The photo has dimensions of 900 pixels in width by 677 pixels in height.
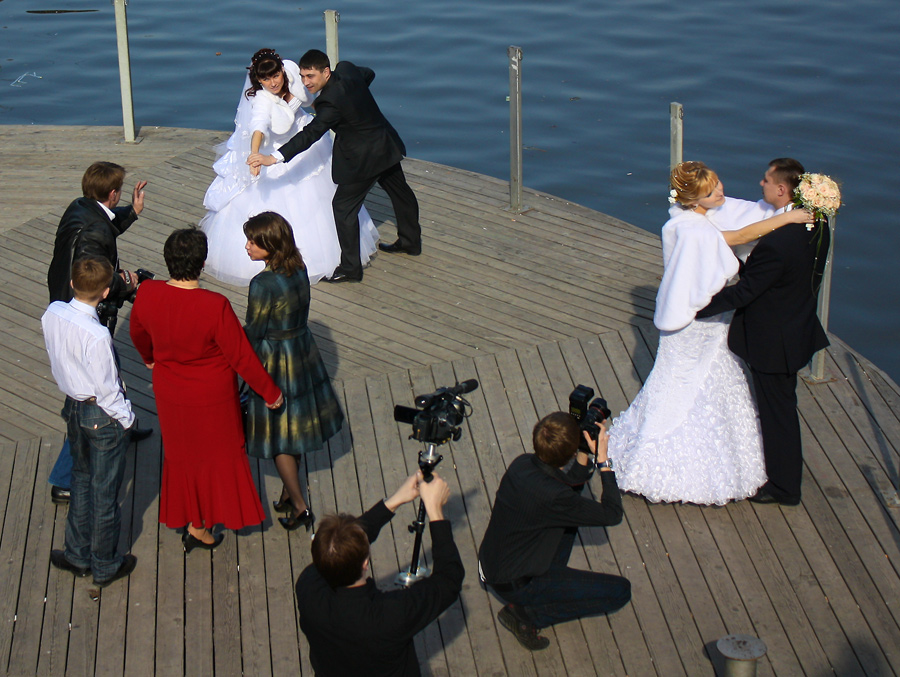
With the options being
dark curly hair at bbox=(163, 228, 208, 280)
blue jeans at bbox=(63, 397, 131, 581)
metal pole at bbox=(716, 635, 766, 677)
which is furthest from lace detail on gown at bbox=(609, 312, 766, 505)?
blue jeans at bbox=(63, 397, 131, 581)

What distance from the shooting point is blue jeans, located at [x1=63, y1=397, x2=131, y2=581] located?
14.1 feet

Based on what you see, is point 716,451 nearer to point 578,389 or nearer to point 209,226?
point 578,389

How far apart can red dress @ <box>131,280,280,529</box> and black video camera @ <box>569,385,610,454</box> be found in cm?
129

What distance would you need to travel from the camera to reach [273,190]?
725 centimetres

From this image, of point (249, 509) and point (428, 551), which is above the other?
point (249, 509)

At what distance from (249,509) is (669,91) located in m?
10.5

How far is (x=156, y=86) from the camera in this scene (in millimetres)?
14398

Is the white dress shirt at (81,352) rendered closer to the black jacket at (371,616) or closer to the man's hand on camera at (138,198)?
the man's hand on camera at (138,198)

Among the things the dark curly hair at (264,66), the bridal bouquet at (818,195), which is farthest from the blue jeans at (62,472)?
the bridal bouquet at (818,195)

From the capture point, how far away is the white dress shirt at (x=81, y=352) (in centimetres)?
413

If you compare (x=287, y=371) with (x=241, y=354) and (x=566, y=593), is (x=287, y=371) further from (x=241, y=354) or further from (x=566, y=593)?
(x=566, y=593)

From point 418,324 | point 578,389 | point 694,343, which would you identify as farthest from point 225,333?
point 418,324

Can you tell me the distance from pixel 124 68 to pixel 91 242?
5171mm

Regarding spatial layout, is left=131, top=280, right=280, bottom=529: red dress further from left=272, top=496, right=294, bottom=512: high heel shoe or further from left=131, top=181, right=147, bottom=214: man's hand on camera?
left=131, top=181, right=147, bottom=214: man's hand on camera
